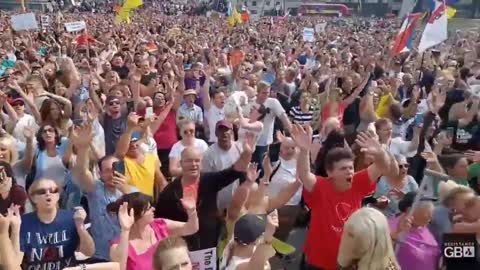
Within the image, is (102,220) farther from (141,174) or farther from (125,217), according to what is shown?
(125,217)

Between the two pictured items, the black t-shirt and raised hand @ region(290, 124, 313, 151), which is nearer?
raised hand @ region(290, 124, 313, 151)

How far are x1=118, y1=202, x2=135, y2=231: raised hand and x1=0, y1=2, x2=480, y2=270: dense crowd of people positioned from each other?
12 millimetres

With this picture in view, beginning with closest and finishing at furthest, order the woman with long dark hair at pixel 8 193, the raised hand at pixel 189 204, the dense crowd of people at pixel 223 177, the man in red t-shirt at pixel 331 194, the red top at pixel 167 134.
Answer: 1. the dense crowd of people at pixel 223 177
2. the raised hand at pixel 189 204
3. the man in red t-shirt at pixel 331 194
4. the woman with long dark hair at pixel 8 193
5. the red top at pixel 167 134

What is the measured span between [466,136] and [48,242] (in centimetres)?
464

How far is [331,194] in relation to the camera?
428cm

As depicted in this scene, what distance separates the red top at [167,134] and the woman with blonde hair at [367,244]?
13.8ft

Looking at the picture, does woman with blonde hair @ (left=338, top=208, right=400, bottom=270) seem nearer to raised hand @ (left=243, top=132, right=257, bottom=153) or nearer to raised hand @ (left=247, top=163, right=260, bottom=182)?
raised hand @ (left=247, top=163, right=260, bottom=182)

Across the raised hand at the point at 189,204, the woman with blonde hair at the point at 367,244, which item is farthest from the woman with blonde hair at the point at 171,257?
the raised hand at the point at 189,204

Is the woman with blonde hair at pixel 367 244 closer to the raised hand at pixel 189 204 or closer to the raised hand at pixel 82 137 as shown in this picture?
the raised hand at pixel 189 204

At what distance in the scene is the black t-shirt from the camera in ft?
23.4

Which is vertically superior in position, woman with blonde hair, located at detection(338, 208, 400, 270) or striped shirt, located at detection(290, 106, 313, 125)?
woman with blonde hair, located at detection(338, 208, 400, 270)

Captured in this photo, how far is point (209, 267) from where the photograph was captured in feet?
14.5

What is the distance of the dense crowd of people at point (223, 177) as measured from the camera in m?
3.79

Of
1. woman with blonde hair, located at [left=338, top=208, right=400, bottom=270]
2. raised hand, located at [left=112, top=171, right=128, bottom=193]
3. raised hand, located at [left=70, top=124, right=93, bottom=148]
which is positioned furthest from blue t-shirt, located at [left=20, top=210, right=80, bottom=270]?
woman with blonde hair, located at [left=338, top=208, right=400, bottom=270]
